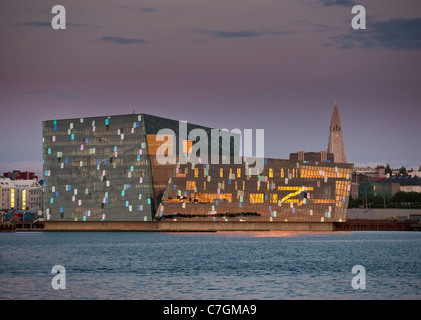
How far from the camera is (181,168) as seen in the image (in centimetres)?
11088

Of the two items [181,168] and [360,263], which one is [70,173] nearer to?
[181,168]

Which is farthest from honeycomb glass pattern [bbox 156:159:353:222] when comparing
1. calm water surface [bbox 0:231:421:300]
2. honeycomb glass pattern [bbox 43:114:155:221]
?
calm water surface [bbox 0:231:421:300]

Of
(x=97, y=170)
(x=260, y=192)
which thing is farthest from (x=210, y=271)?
(x=97, y=170)

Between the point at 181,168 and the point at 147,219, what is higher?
the point at 181,168

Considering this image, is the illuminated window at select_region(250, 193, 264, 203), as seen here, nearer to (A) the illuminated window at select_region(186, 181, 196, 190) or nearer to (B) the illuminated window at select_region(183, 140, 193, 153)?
(A) the illuminated window at select_region(186, 181, 196, 190)

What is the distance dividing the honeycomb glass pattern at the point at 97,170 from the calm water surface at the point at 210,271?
32.8 metres

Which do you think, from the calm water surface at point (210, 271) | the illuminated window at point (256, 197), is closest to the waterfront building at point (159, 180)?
the illuminated window at point (256, 197)

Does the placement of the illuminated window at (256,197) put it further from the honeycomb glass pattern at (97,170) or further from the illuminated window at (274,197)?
the honeycomb glass pattern at (97,170)

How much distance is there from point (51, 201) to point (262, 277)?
7765 centimetres

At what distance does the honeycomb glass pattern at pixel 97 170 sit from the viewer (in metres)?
112

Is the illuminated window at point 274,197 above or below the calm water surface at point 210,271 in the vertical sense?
above

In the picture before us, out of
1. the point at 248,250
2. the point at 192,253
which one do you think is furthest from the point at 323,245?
the point at 192,253

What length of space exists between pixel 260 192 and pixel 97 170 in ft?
78.4

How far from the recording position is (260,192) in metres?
115
